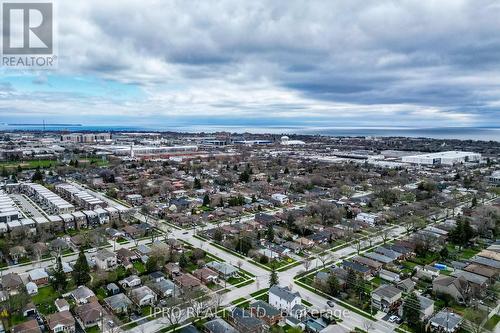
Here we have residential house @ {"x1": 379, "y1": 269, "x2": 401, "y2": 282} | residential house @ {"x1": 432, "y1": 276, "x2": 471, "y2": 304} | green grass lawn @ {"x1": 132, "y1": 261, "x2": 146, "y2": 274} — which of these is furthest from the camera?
green grass lawn @ {"x1": 132, "y1": 261, "x2": 146, "y2": 274}

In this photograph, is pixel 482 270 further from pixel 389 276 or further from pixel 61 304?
pixel 61 304

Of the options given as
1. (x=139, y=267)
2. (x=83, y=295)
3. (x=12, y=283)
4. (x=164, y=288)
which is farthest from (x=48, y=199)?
(x=164, y=288)

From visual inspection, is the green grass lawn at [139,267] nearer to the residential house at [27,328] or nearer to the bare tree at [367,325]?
the residential house at [27,328]

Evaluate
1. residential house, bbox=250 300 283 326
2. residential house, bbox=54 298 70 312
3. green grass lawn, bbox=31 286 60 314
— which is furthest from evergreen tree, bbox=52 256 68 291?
residential house, bbox=250 300 283 326

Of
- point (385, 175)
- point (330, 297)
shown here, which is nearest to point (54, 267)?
point (330, 297)

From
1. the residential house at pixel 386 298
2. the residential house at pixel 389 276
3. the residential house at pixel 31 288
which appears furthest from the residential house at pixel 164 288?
the residential house at pixel 389 276

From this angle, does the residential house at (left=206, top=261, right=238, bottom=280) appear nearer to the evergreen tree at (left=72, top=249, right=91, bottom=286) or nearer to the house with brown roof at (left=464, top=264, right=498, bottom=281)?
the evergreen tree at (left=72, top=249, right=91, bottom=286)
